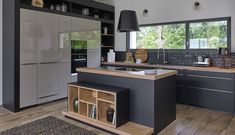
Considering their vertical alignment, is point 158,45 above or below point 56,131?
above

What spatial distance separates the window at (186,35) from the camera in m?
4.23

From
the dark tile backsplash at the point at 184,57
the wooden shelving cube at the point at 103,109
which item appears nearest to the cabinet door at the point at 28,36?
the wooden shelving cube at the point at 103,109

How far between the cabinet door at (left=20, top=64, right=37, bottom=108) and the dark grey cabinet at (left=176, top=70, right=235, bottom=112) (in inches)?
118

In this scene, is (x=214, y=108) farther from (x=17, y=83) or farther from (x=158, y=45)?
(x=17, y=83)

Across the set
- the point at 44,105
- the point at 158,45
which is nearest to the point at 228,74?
the point at 158,45

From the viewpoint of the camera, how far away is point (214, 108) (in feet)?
12.4

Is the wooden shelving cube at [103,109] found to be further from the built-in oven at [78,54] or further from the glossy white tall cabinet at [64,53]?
the built-in oven at [78,54]

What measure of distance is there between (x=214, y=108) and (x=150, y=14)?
2.75m

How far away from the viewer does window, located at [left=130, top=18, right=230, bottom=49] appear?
13.9 ft

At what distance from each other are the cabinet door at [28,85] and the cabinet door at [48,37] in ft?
0.96

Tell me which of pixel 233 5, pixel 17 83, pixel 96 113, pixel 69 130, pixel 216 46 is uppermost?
pixel 233 5

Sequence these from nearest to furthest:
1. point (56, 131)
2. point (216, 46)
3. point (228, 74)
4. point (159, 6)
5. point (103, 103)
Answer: point (56, 131), point (103, 103), point (228, 74), point (216, 46), point (159, 6)

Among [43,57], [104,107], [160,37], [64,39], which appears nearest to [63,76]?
[43,57]

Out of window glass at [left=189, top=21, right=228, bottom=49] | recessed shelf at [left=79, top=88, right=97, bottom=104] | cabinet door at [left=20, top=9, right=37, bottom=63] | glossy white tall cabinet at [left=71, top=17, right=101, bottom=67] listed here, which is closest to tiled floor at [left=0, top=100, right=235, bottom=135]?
recessed shelf at [left=79, top=88, right=97, bottom=104]
